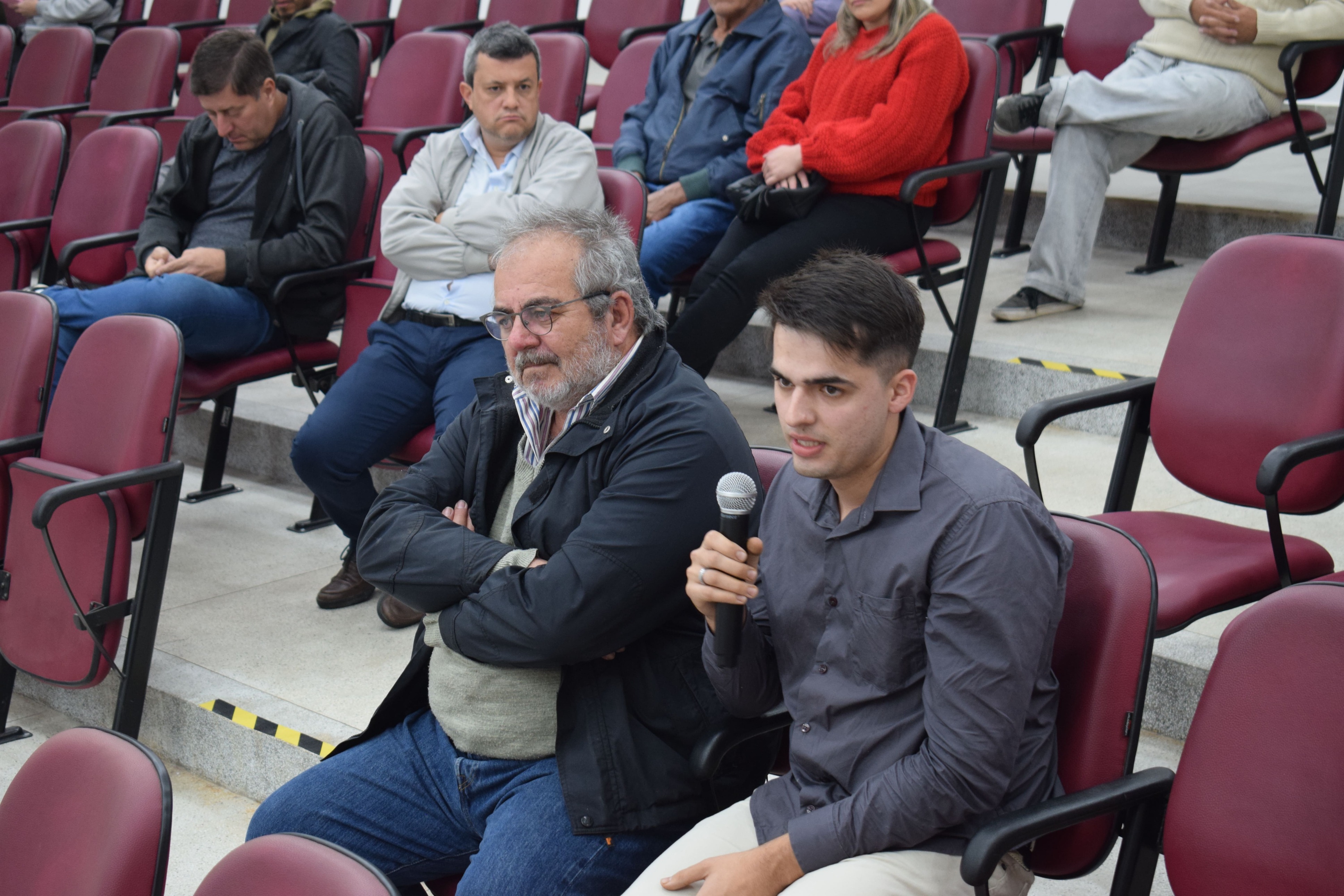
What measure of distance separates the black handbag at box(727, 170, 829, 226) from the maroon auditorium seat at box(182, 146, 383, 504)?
0.99 m

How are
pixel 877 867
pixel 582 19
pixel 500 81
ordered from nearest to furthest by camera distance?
1. pixel 877 867
2. pixel 500 81
3. pixel 582 19

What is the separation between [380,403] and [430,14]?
3.00m

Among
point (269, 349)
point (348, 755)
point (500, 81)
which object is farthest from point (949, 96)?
point (348, 755)

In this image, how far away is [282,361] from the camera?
10.8ft

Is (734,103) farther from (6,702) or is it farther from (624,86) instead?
(6,702)

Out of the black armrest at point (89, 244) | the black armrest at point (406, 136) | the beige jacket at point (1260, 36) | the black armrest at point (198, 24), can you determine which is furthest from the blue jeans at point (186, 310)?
the black armrest at point (198, 24)

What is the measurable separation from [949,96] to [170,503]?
6.24ft

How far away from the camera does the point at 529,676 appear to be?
160 cm

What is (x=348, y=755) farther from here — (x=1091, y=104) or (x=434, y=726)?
(x=1091, y=104)

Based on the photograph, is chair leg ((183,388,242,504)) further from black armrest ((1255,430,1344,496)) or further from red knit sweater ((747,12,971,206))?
black armrest ((1255,430,1344,496))

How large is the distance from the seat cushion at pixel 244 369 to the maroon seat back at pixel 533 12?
2029 millimetres

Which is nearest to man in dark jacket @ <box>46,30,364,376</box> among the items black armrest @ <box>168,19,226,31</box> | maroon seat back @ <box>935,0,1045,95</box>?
maroon seat back @ <box>935,0,1045,95</box>

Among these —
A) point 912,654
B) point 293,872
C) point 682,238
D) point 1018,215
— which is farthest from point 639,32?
Answer: point 293,872

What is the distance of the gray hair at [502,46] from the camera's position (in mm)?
2898
